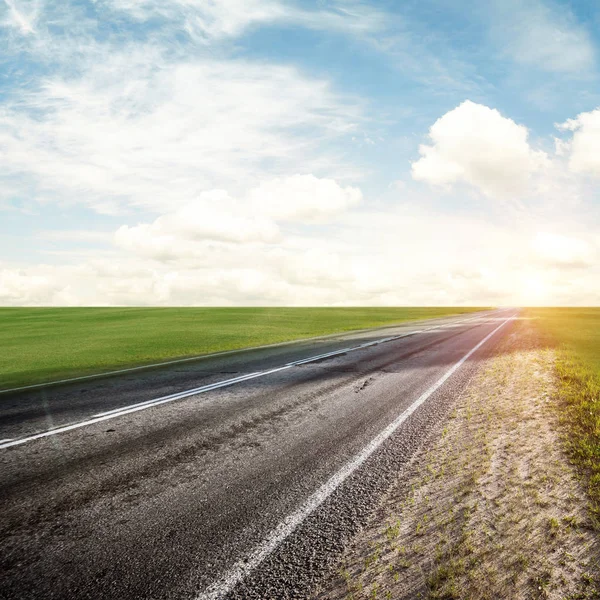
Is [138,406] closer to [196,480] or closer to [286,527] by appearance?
[196,480]

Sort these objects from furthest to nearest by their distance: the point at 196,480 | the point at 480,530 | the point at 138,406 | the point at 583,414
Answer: the point at 138,406 < the point at 583,414 < the point at 196,480 < the point at 480,530

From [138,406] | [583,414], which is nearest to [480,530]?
[583,414]

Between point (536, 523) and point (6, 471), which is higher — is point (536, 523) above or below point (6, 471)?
below

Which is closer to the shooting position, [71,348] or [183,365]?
[183,365]

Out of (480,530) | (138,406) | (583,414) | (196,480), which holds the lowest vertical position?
(583,414)

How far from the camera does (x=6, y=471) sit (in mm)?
5027

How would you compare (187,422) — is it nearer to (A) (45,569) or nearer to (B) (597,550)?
(A) (45,569)

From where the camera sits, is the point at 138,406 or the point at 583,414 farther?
the point at 138,406

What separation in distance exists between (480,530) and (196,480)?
9.68 ft

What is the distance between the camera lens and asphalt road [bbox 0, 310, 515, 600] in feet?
10.5

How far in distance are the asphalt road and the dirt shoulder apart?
0.96ft

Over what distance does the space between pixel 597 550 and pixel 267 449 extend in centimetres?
366

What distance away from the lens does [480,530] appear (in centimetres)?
371

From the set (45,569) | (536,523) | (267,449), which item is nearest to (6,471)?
(45,569)
